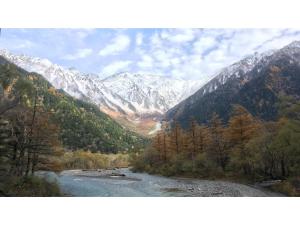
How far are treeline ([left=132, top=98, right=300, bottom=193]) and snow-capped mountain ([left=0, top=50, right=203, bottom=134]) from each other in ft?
10.2

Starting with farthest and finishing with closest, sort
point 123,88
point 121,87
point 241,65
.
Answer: point 123,88 → point 121,87 → point 241,65

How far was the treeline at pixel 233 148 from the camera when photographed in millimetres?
11883

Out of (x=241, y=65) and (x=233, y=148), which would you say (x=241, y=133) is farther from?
(x=241, y=65)

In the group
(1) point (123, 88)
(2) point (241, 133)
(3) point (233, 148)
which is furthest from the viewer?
(1) point (123, 88)

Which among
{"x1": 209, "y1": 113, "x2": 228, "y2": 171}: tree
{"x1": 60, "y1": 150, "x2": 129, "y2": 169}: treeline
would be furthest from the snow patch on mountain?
{"x1": 60, "y1": 150, "x2": 129, "y2": 169}: treeline

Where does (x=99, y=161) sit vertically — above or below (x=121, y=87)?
below

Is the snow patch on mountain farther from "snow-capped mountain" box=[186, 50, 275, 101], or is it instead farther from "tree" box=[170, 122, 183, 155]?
"tree" box=[170, 122, 183, 155]

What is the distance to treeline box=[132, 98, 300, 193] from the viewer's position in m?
11.9

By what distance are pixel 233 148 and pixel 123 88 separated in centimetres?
3101

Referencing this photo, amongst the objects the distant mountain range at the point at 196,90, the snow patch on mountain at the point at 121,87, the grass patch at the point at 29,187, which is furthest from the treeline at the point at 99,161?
the grass patch at the point at 29,187

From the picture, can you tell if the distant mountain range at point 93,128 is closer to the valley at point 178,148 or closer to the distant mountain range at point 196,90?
the distant mountain range at point 196,90

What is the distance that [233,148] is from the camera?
1595 cm

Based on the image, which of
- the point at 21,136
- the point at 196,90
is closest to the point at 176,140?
the point at 21,136

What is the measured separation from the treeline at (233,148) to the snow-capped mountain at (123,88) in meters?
3.12
